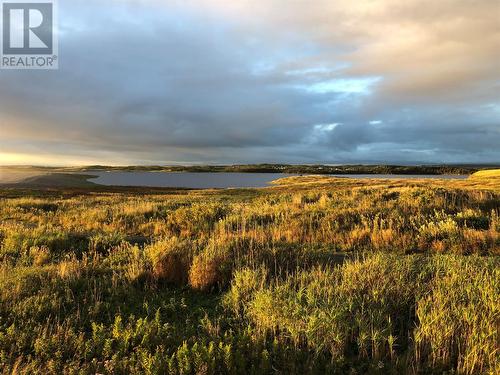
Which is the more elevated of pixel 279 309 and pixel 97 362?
pixel 279 309

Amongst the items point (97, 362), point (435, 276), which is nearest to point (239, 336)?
point (97, 362)

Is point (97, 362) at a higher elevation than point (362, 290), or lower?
lower

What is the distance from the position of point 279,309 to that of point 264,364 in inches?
38.4

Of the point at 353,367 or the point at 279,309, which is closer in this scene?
the point at 353,367

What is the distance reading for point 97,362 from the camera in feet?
13.0

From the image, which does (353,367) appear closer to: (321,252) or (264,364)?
(264,364)

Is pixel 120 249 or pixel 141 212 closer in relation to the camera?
pixel 120 249

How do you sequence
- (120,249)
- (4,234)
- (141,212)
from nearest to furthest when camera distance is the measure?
(120,249)
(4,234)
(141,212)

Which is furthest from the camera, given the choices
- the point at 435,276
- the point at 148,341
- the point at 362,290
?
the point at 435,276

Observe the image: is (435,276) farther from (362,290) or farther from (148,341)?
(148,341)

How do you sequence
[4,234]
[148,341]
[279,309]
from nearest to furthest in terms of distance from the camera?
[148,341] < [279,309] < [4,234]

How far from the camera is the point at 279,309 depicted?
475 cm

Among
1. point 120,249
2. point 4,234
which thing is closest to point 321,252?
point 120,249

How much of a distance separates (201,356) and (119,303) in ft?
7.67
